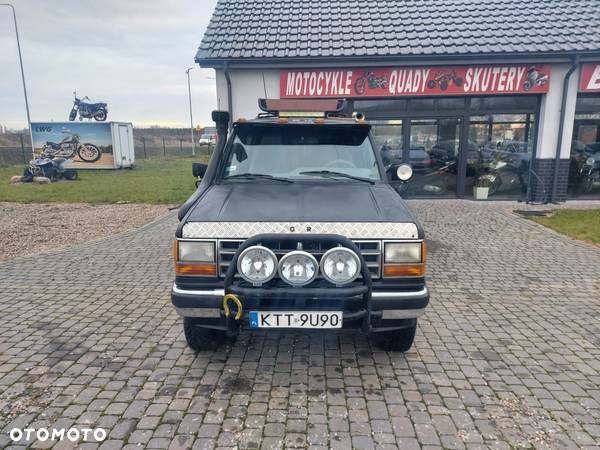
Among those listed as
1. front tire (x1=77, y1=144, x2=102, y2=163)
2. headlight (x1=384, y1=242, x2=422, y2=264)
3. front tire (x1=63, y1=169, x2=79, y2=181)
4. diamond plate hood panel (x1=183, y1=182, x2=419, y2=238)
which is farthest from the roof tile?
front tire (x1=77, y1=144, x2=102, y2=163)

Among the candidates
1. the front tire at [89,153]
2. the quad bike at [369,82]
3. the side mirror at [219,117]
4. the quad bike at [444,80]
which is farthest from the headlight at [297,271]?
the front tire at [89,153]

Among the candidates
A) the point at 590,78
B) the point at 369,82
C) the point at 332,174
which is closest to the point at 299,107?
the point at 332,174

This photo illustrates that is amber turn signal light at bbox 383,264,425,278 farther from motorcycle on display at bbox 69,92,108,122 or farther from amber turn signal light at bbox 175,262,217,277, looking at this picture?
motorcycle on display at bbox 69,92,108,122

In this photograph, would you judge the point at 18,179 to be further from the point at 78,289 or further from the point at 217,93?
the point at 78,289

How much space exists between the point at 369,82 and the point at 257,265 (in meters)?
9.10

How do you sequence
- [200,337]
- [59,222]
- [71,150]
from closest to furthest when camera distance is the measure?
[200,337] → [59,222] → [71,150]

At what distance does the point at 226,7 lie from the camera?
41.4 ft

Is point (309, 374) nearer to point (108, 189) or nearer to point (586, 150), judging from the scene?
point (586, 150)

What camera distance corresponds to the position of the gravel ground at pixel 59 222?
8.06 metres

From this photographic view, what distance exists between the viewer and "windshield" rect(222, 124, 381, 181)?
168 inches

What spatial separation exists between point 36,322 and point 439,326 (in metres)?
4.41

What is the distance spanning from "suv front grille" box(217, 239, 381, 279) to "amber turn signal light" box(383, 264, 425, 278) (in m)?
0.07

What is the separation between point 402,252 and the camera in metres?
3.25

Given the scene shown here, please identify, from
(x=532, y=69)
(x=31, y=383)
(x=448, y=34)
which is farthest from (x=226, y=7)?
(x=31, y=383)
